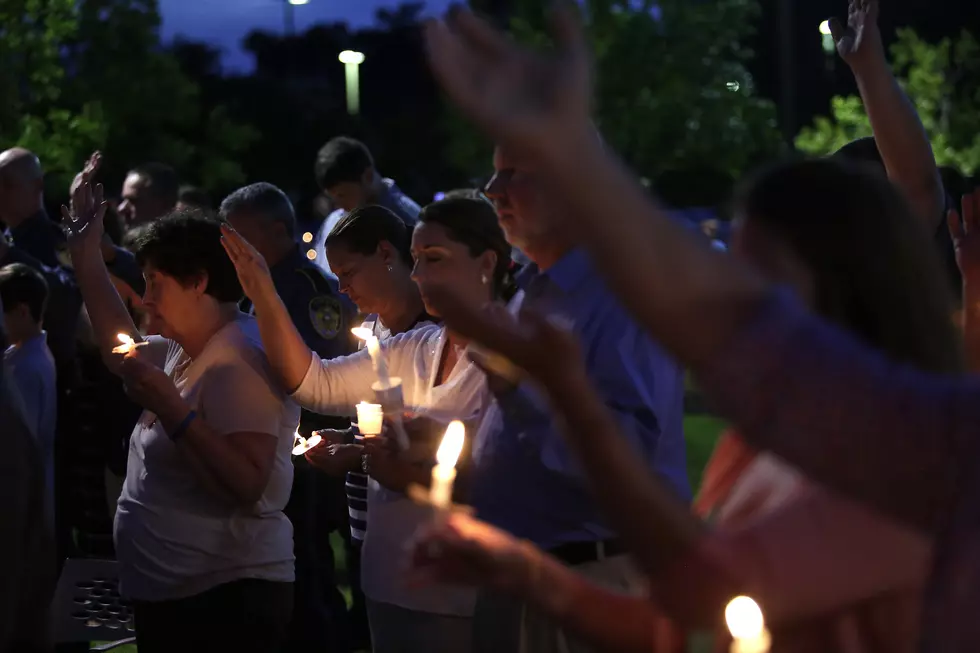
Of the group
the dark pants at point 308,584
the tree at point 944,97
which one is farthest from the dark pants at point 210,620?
the tree at point 944,97

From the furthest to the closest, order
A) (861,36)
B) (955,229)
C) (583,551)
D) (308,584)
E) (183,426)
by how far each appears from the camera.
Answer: (308,584), (183,426), (861,36), (583,551), (955,229)

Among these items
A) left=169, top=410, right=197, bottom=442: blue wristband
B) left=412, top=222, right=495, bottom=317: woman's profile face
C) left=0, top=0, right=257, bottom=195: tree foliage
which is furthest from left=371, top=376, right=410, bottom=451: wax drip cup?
left=0, top=0, right=257, bottom=195: tree foliage

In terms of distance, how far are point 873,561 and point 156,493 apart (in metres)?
2.95

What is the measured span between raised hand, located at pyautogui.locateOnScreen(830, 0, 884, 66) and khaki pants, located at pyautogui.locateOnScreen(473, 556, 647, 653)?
1483mm

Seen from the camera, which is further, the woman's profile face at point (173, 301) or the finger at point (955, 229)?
the woman's profile face at point (173, 301)

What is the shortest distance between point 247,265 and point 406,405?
25.1 inches

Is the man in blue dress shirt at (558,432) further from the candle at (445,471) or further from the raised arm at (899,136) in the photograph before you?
the candle at (445,471)

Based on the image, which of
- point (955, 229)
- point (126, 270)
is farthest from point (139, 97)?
point (955, 229)

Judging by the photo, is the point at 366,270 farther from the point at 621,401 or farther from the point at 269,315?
the point at 621,401

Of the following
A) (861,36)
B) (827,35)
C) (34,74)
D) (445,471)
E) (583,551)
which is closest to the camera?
(445,471)

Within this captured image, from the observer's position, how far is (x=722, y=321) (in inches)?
54.5

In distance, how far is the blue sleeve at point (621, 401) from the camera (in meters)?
3.50

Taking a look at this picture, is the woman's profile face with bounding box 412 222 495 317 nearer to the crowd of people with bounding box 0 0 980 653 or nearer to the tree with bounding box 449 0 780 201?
the crowd of people with bounding box 0 0 980 653

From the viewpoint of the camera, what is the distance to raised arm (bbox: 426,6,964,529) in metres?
1.37
